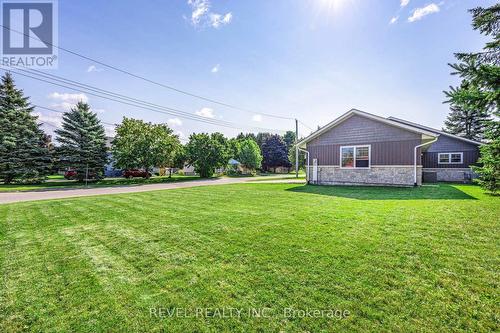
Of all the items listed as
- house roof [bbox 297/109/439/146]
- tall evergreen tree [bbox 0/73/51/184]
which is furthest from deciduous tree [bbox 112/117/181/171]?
house roof [bbox 297/109/439/146]

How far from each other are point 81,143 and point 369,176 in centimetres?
2746

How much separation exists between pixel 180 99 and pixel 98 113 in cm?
946

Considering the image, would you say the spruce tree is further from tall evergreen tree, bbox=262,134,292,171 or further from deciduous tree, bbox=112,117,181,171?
tall evergreen tree, bbox=262,134,292,171

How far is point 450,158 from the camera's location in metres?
A: 18.0

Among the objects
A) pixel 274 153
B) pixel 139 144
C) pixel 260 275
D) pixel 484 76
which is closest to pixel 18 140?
pixel 139 144

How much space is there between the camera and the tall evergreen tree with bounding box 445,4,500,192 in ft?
15.3

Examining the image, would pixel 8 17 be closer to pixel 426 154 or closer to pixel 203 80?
pixel 203 80

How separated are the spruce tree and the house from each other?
21804mm

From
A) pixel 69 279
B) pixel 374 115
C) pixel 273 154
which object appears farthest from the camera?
pixel 273 154

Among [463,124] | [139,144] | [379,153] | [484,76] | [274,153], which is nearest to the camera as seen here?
[484,76]

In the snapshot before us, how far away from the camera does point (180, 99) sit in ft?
82.7

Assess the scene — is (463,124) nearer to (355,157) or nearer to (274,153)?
(355,157)

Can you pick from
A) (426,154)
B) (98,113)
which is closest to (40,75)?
(98,113)

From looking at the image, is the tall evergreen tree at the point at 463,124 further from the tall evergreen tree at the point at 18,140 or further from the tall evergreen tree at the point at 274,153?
the tall evergreen tree at the point at 18,140
